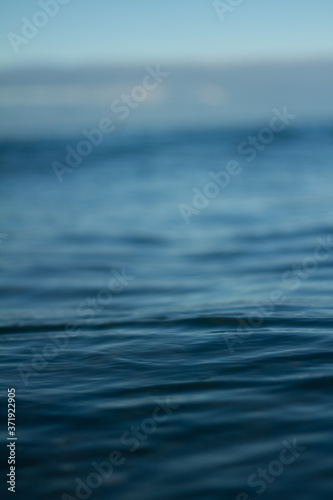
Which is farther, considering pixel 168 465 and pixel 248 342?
pixel 248 342

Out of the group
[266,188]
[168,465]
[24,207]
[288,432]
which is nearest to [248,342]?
[288,432]

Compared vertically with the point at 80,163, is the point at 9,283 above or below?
below

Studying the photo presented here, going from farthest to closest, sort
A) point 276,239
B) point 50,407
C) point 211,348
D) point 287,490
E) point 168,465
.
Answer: point 276,239
point 211,348
point 50,407
point 168,465
point 287,490

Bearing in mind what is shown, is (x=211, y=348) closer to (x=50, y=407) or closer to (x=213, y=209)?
(x=50, y=407)

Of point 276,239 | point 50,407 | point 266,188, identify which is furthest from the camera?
point 266,188

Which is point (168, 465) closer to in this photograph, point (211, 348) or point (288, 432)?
point (288, 432)

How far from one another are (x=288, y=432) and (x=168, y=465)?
2.06ft

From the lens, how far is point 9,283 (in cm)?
763

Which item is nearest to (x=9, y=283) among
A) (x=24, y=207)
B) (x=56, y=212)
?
(x=56, y=212)

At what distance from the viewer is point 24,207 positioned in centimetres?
1495

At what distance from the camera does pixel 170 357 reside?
4844 mm

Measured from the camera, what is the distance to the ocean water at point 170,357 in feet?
10.6

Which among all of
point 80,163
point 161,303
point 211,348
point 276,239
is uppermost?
point 80,163

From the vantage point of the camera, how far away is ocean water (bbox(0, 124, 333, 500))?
10.6 feet
